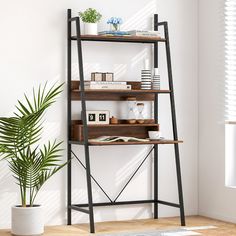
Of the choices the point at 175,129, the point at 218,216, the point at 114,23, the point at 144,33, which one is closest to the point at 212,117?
the point at 175,129

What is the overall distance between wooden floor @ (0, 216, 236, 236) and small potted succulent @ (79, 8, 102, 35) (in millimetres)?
1619

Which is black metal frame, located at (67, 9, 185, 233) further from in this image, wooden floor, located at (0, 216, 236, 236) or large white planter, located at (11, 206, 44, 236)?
large white planter, located at (11, 206, 44, 236)

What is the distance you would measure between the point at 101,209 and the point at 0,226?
0.91 metres

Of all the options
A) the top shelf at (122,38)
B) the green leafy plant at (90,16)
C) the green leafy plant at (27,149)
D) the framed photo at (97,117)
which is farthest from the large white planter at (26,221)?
the green leafy plant at (90,16)

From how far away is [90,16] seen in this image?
220 inches

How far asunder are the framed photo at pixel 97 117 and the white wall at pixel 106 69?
164mm

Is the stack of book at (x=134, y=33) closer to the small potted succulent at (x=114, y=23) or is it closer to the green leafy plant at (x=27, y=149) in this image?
the small potted succulent at (x=114, y=23)

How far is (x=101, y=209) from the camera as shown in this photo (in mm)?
5887

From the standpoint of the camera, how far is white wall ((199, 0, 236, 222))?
5984 mm

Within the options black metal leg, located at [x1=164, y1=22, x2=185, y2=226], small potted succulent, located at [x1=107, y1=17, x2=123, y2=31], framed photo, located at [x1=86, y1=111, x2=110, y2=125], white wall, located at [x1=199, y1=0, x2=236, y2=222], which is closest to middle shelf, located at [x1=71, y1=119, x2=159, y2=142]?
framed photo, located at [x1=86, y1=111, x2=110, y2=125]

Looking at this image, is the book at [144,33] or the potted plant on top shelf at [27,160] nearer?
the potted plant on top shelf at [27,160]

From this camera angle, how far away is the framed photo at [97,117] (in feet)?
18.5

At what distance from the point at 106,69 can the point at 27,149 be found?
1121 mm

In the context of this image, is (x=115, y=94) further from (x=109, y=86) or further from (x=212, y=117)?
(x=212, y=117)
